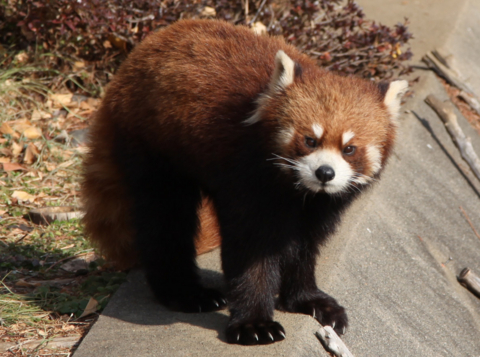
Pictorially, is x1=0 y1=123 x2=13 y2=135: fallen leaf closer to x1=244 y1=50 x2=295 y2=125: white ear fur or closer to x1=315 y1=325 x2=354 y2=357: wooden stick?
x1=244 y1=50 x2=295 y2=125: white ear fur

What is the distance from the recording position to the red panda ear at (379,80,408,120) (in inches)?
125

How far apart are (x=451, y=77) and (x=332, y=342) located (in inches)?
189

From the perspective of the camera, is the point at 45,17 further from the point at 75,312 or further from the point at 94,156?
the point at 75,312

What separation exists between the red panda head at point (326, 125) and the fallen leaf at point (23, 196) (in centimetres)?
284

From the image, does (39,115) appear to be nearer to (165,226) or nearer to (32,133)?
(32,133)

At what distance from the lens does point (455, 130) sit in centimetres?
618

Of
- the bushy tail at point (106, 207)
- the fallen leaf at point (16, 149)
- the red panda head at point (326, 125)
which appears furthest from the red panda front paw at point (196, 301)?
the fallen leaf at point (16, 149)

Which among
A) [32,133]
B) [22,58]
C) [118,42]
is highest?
[118,42]

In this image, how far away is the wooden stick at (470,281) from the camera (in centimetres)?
478

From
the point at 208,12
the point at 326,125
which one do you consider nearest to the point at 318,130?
the point at 326,125

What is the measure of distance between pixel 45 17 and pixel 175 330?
383 cm

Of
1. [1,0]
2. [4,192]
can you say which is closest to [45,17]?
[1,0]

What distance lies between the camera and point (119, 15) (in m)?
5.63

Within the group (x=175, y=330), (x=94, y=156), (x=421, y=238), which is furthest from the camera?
(x=421, y=238)
